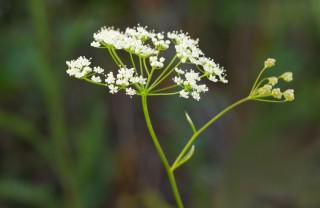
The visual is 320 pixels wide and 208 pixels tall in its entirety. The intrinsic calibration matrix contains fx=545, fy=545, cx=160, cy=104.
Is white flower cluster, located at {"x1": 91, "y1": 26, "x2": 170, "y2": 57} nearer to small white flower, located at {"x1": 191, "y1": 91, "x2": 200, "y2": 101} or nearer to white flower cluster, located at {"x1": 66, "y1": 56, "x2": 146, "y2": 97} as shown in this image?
white flower cluster, located at {"x1": 66, "y1": 56, "x2": 146, "y2": 97}

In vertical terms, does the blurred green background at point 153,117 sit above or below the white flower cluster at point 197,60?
above

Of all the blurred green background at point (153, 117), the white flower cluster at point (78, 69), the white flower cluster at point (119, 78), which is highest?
the blurred green background at point (153, 117)

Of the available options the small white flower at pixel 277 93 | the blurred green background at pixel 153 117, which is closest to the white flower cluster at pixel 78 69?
the small white flower at pixel 277 93

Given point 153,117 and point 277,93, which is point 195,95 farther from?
point 153,117

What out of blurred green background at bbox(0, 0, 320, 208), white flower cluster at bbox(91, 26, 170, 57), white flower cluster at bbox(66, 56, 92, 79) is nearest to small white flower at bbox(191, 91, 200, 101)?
white flower cluster at bbox(91, 26, 170, 57)

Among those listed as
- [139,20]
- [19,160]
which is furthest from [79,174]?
[139,20]

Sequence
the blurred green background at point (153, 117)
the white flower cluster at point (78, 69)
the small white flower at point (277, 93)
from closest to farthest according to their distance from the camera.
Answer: the small white flower at point (277, 93) → the white flower cluster at point (78, 69) → the blurred green background at point (153, 117)

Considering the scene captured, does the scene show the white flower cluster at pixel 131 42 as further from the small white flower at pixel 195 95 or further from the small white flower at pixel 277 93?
the small white flower at pixel 277 93

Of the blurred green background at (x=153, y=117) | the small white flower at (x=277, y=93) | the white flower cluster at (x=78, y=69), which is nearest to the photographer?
the small white flower at (x=277, y=93)

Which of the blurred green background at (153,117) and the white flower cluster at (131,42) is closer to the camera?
the white flower cluster at (131,42)
